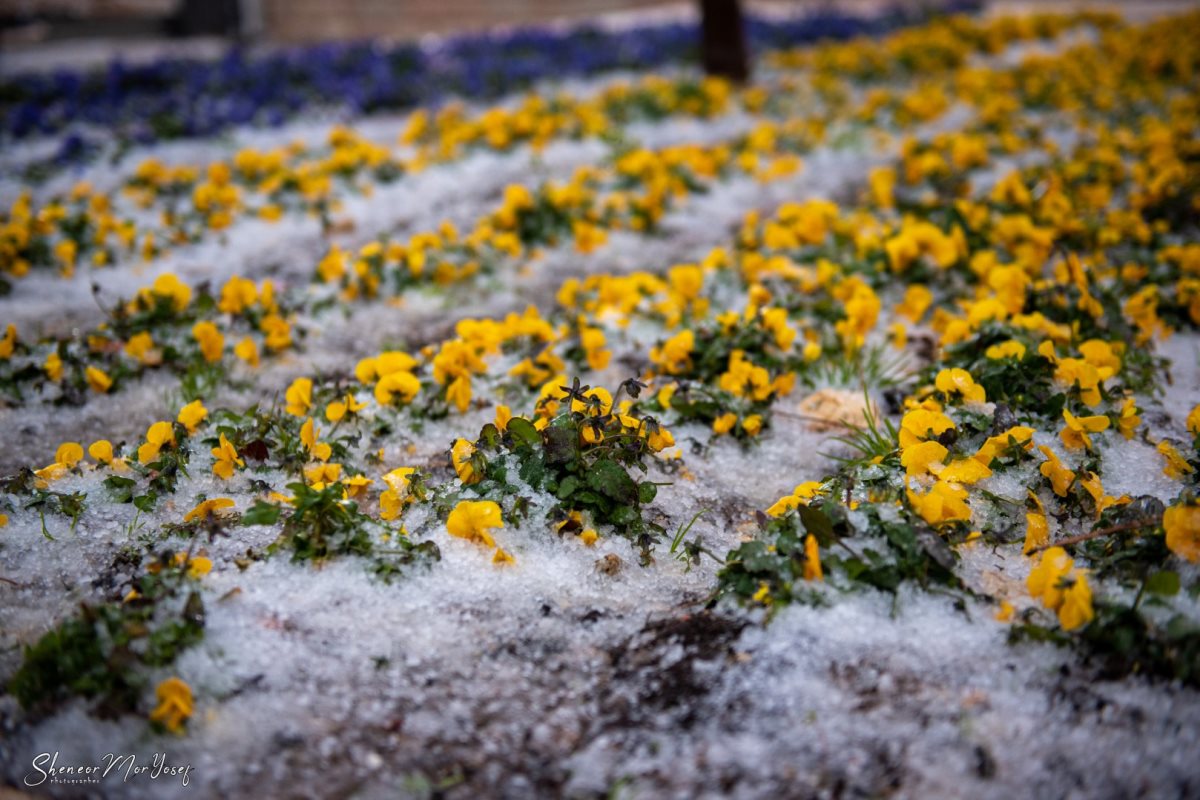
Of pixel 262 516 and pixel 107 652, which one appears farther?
pixel 262 516

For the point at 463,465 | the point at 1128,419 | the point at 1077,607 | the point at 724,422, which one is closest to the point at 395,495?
the point at 463,465

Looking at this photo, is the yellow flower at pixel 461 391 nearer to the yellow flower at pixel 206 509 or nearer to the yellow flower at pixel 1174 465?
the yellow flower at pixel 206 509

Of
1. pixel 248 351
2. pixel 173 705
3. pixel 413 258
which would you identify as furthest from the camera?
pixel 413 258

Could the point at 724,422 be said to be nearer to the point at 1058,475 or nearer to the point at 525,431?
the point at 525,431

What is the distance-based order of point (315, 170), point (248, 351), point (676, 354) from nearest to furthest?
point (676, 354) → point (248, 351) → point (315, 170)

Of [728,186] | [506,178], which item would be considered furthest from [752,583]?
[506,178]

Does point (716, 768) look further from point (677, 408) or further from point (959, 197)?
point (959, 197)
